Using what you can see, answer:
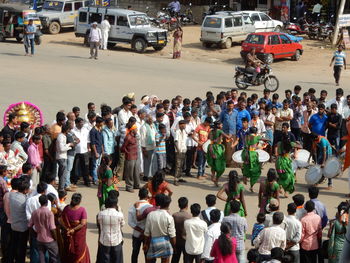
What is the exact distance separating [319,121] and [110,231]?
7.17m

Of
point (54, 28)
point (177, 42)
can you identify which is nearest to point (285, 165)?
point (177, 42)

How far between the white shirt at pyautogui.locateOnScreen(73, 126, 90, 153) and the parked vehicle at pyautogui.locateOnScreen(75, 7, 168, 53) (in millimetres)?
18363

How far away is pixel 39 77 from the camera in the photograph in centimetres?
2545

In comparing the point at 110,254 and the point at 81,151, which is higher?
the point at 81,151

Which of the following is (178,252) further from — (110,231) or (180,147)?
(180,147)

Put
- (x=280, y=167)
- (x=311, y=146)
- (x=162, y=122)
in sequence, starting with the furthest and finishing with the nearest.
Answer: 1. (x=311, y=146)
2. (x=162, y=122)
3. (x=280, y=167)

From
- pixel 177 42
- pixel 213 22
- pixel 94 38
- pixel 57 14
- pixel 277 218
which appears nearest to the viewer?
pixel 277 218

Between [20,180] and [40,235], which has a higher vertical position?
[20,180]

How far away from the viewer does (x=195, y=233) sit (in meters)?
9.45

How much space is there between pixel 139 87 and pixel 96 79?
2.14m

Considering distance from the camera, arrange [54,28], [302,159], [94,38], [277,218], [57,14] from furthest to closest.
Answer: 1. [54,28]
2. [57,14]
3. [94,38]
4. [302,159]
5. [277,218]

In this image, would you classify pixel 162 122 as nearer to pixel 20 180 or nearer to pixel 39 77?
pixel 20 180

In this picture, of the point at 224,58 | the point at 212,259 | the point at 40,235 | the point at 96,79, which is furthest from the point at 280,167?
the point at 224,58

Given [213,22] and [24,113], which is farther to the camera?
[213,22]
